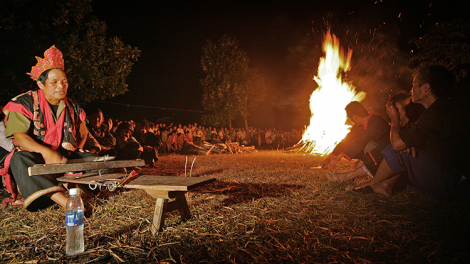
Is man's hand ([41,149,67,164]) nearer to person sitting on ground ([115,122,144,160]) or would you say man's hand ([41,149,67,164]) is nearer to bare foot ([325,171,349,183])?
person sitting on ground ([115,122,144,160])

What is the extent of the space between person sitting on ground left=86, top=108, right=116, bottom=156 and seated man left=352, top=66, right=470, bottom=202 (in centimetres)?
597

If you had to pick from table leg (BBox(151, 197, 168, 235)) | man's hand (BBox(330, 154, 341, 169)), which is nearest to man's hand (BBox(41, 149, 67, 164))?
table leg (BBox(151, 197, 168, 235))

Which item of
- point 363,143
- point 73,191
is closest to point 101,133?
point 73,191

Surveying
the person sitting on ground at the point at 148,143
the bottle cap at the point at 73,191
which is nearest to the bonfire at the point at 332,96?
the person sitting on ground at the point at 148,143

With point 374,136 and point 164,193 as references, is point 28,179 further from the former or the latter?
point 374,136

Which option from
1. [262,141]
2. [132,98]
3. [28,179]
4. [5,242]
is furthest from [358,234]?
[132,98]

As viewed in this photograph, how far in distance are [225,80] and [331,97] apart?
14101 millimetres

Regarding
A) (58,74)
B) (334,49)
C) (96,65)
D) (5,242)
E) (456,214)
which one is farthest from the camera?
(334,49)

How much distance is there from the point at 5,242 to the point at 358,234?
3319 millimetres

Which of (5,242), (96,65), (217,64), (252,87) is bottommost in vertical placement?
(5,242)

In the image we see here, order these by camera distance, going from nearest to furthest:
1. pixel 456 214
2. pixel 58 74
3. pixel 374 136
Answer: pixel 456 214 < pixel 58 74 < pixel 374 136

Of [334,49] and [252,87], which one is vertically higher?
[252,87]

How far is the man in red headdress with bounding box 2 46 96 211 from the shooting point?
2.54 meters

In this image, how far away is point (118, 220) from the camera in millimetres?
2627
